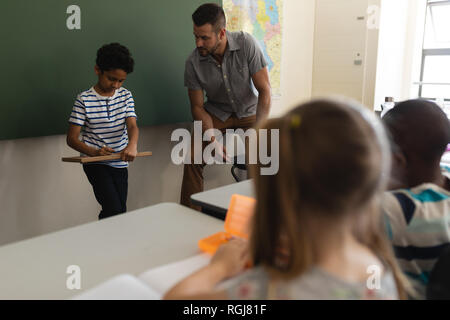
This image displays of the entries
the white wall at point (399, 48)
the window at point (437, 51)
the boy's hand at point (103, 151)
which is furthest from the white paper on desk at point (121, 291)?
the window at point (437, 51)

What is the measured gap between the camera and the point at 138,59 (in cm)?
257

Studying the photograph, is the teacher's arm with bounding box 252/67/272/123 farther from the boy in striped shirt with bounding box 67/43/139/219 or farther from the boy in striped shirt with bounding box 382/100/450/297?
the boy in striped shirt with bounding box 382/100/450/297

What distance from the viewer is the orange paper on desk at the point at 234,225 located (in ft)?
3.51

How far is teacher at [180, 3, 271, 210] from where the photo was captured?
108 inches

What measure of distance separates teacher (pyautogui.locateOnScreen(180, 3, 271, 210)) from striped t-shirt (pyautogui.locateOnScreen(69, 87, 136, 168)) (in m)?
0.57

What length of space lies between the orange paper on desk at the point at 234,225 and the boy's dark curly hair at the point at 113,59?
4.23 ft

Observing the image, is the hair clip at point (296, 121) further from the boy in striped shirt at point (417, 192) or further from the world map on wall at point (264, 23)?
the world map on wall at point (264, 23)

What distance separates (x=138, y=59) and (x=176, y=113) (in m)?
0.48

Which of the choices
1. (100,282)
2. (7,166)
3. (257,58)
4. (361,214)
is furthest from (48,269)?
(257,58)

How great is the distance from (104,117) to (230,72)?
0.98 metres

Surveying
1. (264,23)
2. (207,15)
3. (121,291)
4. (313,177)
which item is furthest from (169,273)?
(264,23)

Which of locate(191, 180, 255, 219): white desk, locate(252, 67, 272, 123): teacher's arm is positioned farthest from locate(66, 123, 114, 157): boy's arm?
locate(252, 67, 272, 123): teacher's arm
